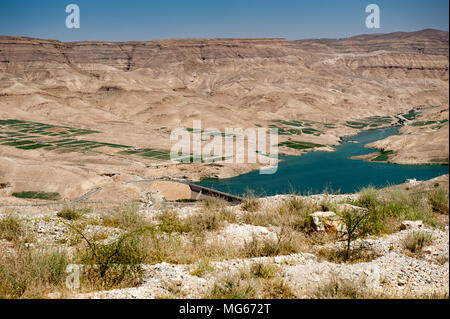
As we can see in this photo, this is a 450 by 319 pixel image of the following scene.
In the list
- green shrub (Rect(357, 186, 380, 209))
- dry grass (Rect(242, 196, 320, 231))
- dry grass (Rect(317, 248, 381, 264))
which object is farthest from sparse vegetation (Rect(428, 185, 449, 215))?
dry grass (Rect(317, 248, 381, 264))

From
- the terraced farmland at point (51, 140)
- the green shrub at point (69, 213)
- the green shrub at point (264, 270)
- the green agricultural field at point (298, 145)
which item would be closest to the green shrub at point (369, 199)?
the green shrub at point (264, 270)

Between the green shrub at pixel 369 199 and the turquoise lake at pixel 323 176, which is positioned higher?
the green shrub at pixel 369 199

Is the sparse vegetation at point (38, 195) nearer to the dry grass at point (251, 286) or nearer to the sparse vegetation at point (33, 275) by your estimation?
the sparse vegetation at point (33, 275)

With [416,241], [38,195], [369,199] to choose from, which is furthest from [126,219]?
[38,195]

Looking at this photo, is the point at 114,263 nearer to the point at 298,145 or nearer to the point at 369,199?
the point at 369,199

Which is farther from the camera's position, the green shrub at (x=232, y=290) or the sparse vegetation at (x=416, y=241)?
the sparse vegetation at (x=416, y=241)

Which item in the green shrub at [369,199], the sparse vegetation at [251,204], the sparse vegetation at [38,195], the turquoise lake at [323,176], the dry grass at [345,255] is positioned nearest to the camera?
the dry grass at [345,255]
